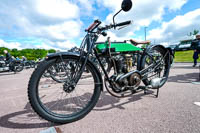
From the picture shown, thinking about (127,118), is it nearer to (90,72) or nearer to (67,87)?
(90,72)

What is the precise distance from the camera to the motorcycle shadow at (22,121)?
142 cm

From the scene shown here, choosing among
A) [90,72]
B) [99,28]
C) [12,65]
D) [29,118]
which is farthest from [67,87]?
[12,65]

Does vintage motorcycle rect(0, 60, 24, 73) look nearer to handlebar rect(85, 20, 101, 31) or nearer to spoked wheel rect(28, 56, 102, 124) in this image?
spoked wheel rect(28, 56, 102, 124)

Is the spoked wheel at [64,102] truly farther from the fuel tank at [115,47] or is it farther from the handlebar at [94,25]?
the handlebar at [94,25]

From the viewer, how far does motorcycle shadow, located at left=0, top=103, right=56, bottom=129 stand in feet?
4.66

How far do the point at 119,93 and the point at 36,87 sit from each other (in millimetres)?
1269

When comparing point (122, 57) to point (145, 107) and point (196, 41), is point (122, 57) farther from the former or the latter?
point (196, 41)

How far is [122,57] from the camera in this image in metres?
1.98

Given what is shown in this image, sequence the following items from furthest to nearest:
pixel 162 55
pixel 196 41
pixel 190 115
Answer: pixel 196 41, pixel 162 55, pixel 190 115

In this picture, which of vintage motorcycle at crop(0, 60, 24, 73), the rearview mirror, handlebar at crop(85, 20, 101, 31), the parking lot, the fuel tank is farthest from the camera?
vintage motorcycle at crop(0, 60, 24, 73)

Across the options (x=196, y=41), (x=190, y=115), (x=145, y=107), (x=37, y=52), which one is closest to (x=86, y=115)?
(x=145, y=107)

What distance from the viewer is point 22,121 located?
5.00 feet

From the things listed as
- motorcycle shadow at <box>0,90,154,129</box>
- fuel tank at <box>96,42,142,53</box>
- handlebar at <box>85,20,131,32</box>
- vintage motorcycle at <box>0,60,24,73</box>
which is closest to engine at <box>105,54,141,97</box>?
fuel tank at <box>96,42,142,53</box>

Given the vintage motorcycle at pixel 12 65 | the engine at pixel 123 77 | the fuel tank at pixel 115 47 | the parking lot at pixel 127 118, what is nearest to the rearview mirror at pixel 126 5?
the fuel tank at pixel 115 47
